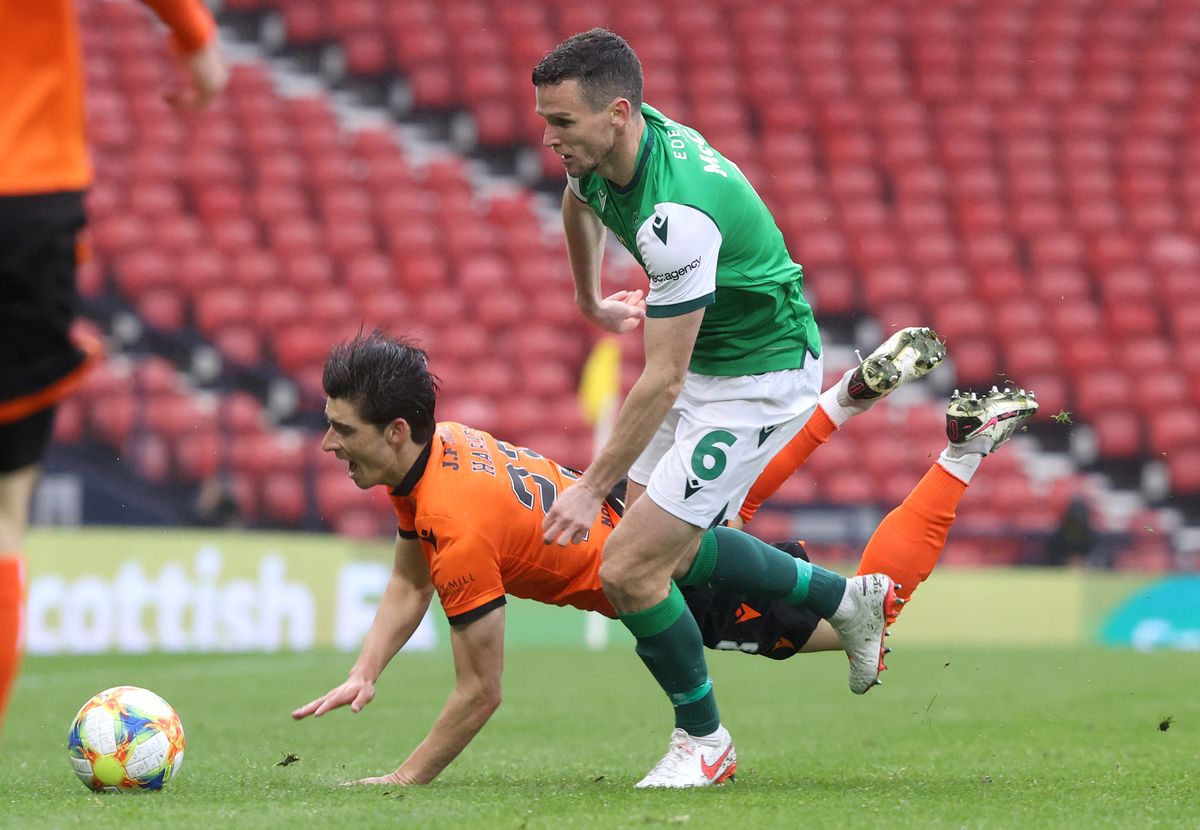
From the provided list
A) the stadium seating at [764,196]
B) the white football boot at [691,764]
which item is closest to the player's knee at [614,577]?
the white football boot at [691,764]

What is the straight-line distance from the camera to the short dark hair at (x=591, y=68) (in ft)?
15.1

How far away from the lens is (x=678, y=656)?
190 inches

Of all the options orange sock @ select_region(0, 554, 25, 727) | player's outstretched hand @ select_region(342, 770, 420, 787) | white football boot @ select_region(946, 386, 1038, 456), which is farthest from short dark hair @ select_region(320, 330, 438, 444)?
white football boot @ select_region(946, 386, 1038, 456)

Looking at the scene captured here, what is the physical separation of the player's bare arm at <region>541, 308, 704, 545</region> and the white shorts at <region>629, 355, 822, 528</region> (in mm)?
330

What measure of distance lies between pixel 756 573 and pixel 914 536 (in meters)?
0.78

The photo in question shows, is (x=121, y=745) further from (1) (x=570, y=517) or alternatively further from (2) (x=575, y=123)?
(2) (x=575, y=123)

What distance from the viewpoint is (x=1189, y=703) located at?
771 cm

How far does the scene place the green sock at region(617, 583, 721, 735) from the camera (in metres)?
→ 4.78

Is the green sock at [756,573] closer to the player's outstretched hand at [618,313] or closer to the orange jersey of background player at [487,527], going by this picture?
the orange jersey of background player at [487,527]

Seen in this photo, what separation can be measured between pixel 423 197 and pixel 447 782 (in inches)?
529

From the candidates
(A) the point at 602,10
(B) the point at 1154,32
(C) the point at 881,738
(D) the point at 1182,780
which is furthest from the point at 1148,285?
(D) the point at 1182,780

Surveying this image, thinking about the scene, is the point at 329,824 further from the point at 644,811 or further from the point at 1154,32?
the point at 1154,32

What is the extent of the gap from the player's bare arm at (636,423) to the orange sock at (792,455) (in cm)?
145

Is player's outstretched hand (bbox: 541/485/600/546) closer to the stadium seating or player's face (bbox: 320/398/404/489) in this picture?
player's face (bbox: 320/398/404/489)
